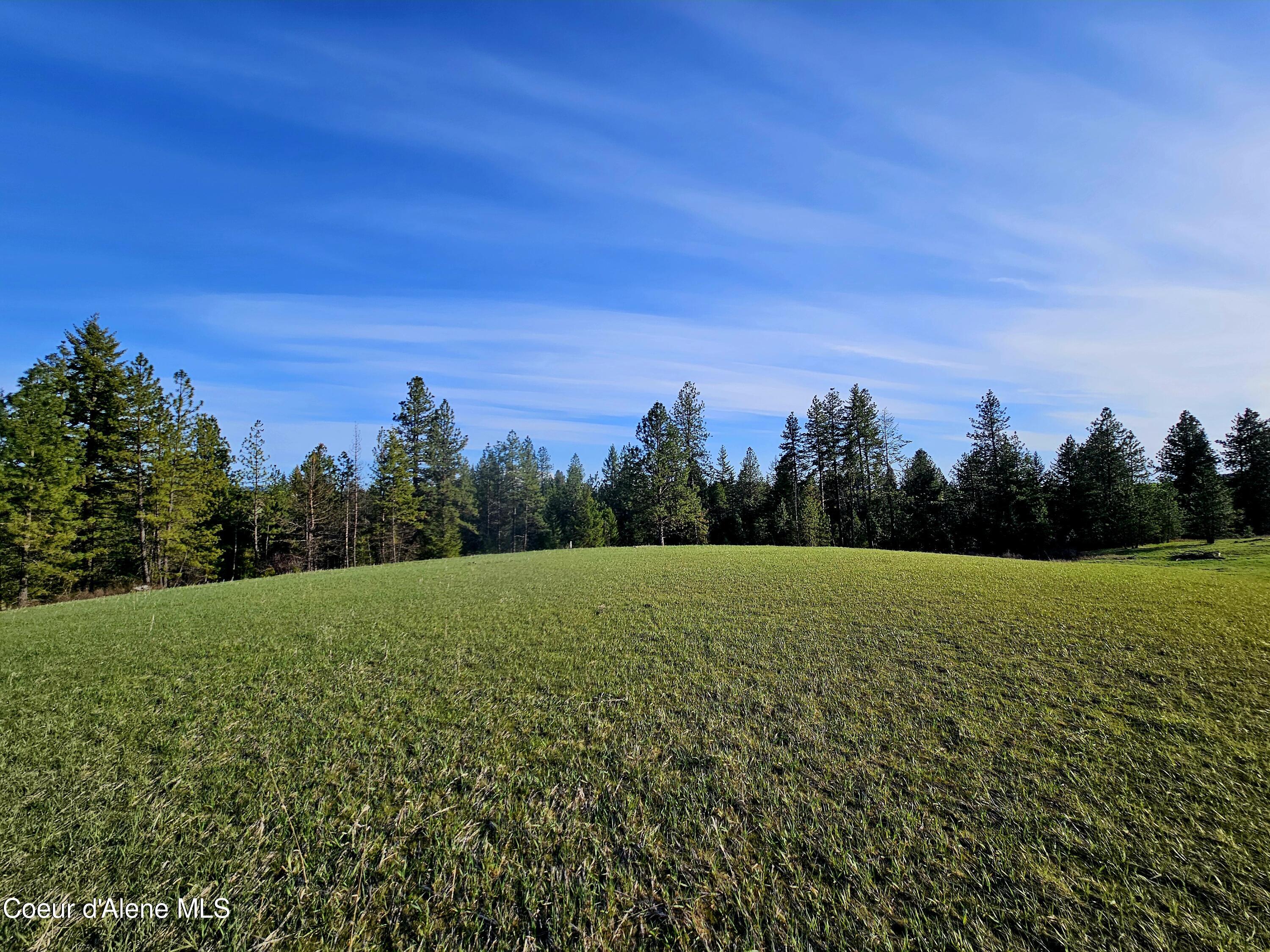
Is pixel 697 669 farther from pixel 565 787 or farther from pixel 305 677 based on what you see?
pixel 305 677

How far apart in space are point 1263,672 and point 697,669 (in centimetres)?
668

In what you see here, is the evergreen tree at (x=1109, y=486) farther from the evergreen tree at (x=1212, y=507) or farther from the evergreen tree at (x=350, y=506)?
the evergreen tree at (x=350, y=506)

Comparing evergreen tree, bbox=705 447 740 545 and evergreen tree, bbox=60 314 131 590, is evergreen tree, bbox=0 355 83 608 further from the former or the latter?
evergreen tree, bbox=705 447 740 545

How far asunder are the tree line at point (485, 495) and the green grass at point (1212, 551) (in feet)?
11.6

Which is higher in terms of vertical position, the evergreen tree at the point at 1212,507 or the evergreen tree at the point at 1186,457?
the evergreen tree at the point at 1186,457

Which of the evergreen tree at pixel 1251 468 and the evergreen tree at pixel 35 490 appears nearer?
the evergreen tree at pixel 35 490

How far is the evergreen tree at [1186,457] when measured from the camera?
127 feet

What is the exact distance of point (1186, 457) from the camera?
40.8m

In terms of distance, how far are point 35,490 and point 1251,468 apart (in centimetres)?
7770

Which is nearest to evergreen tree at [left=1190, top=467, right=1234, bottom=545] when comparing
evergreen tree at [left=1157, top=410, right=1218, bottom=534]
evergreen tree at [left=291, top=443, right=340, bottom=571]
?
evergreen tree at [left=1157, top=410, right=1218, bottom=534]

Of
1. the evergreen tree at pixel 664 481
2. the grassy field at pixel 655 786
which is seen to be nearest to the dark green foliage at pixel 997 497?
the evergreen tree at pixel 664 481

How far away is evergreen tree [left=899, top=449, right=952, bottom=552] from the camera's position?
3934cm

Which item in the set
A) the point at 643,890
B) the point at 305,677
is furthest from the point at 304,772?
the point at 643,890

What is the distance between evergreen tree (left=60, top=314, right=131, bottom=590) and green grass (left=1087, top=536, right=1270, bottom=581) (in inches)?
1721
